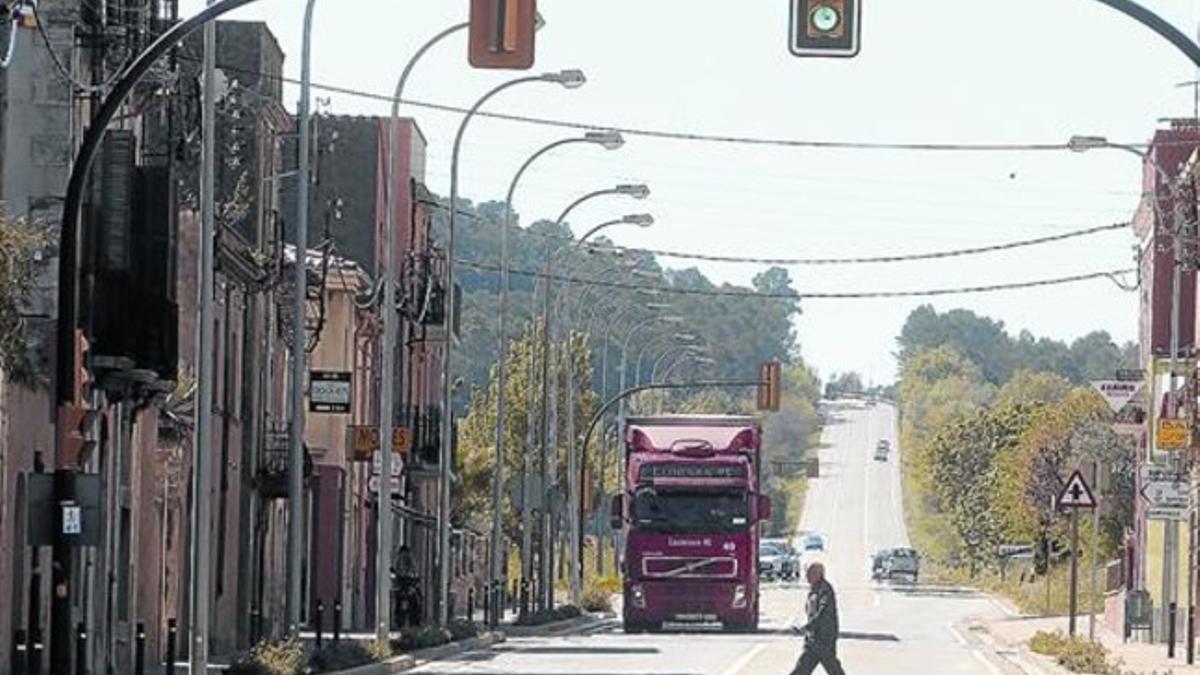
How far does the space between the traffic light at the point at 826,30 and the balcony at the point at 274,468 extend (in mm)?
34111

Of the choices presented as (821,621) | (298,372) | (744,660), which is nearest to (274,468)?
(744,660)

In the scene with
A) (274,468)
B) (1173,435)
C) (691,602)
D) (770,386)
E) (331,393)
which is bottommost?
(691,602)

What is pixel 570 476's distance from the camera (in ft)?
286

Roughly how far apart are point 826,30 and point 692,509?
37.7 metres

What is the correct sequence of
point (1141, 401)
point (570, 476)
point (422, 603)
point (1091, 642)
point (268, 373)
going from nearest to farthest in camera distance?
point (1091, 642) → point (268, 373) → point (422, 603) → point (1141, 401) → point (570, 476)

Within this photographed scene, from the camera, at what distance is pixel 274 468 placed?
6241cm

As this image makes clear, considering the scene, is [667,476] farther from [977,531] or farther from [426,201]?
[977,531]

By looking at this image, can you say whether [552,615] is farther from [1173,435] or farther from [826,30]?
[826,30]

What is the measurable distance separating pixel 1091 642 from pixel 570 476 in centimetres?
3847

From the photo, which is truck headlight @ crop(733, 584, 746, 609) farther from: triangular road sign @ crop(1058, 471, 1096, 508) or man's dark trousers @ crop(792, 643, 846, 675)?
man's dark trousers @ crop(792, 643, 846, 675)

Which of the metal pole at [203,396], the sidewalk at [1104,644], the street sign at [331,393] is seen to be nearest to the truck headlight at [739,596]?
the sidewalk at [1104,644]

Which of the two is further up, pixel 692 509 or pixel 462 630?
pixel 692 509

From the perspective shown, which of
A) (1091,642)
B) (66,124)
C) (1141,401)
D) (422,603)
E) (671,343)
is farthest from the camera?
(671,343)

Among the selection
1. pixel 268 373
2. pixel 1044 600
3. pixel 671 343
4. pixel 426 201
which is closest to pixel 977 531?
pixel 671 343
